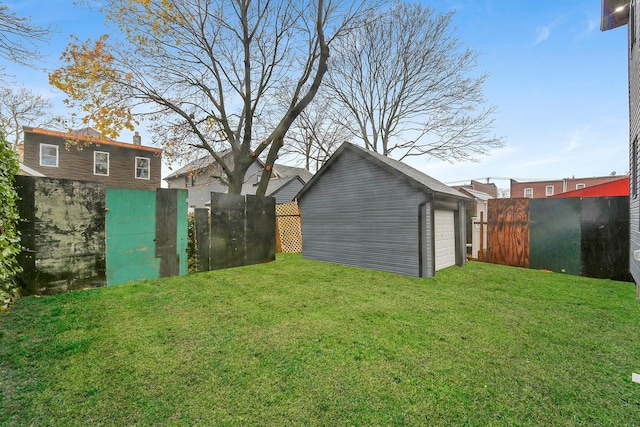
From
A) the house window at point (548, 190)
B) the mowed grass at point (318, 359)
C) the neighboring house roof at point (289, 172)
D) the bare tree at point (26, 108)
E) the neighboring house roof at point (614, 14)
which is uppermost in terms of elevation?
the bare tree at point (26, 108)

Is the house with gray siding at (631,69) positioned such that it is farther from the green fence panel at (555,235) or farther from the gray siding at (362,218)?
the gray siding at (362,218)

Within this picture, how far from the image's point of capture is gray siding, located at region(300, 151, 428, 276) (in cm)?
700

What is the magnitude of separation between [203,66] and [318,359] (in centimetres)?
1305

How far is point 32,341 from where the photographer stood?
305cm

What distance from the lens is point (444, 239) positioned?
25.6 ft

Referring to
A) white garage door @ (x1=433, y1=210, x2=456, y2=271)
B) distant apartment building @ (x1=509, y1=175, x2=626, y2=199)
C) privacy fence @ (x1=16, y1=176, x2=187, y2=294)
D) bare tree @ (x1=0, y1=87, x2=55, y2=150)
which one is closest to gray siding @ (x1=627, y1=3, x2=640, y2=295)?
white garage door @ (x1=433, y1=210, x2=456, y2=271)

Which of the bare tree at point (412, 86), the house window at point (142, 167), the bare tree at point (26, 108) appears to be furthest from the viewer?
the house window at point (142, 167)

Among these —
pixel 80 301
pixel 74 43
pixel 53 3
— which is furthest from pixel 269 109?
pixel 80 301

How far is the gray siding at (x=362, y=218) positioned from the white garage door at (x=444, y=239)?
1.01 m

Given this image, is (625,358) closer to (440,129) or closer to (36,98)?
(440,129)

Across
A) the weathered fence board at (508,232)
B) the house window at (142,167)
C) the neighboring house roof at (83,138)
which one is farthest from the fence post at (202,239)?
the house window at (142,167)

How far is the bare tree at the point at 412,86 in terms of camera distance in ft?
45.9

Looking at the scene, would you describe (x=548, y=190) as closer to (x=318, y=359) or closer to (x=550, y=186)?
(x=550, y=186)

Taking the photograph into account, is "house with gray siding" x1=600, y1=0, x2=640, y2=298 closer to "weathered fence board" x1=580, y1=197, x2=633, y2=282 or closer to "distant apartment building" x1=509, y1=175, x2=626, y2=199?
"weathered fence board" x1=580, y1=197, x2=633, y2=282
